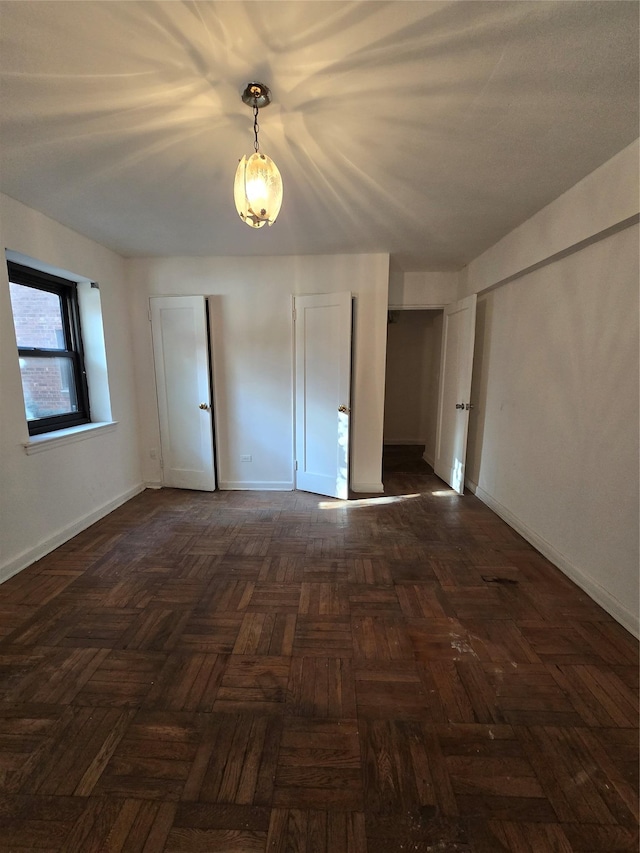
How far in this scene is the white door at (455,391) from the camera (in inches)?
137

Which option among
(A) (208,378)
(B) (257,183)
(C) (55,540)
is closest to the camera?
(B) (257,183)

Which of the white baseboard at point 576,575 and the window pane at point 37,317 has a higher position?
the window pane at point 37,317

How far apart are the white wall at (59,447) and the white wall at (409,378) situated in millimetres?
3946

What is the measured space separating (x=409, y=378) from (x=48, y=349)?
4.90 metres

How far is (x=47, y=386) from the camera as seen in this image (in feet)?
9.36

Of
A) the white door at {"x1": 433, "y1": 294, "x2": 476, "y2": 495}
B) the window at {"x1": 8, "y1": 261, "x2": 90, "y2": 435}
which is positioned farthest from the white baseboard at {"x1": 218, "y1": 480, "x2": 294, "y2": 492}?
the white door at {"x1": 433, "y1": 294, "x2": 476, "y2": 495}

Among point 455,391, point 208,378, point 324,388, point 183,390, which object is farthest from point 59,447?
point 455,391

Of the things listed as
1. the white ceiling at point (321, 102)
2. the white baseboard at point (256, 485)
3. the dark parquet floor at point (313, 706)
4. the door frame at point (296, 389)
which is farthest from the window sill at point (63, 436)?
the door frame at point (296, 389)

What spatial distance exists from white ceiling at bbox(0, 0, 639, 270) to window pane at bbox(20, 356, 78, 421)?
1.17 metres

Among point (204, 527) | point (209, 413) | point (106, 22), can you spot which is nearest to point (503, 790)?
point (204, 527)

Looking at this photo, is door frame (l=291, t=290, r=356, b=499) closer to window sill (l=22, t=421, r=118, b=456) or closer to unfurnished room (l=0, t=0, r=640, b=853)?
unfurnished room (l=0, t=0, r=640, b=853)

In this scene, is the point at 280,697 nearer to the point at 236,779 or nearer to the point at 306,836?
the point at 236,779

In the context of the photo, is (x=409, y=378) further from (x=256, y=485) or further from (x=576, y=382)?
(x=576, y=382)

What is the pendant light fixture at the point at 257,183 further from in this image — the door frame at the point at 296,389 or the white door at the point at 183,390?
the white door at the point at 183,390
